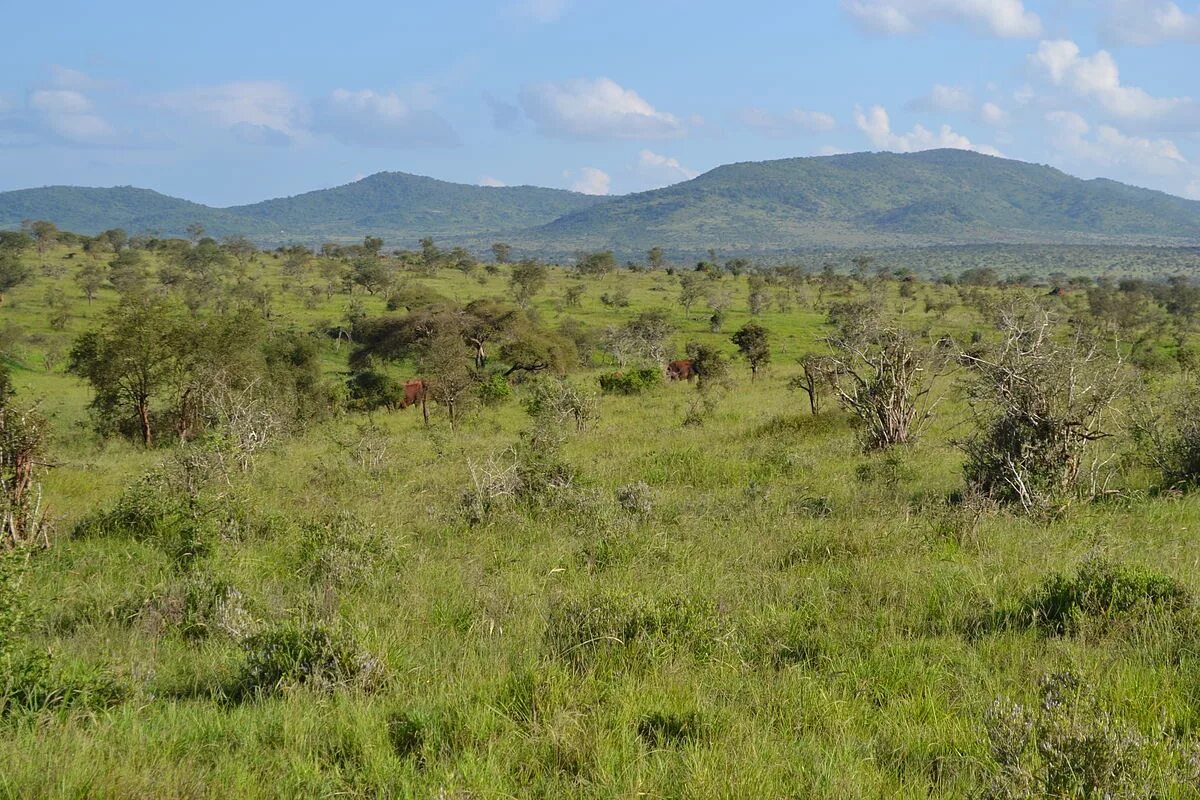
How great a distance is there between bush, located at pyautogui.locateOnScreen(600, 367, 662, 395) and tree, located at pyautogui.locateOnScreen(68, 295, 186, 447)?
49.6 ft

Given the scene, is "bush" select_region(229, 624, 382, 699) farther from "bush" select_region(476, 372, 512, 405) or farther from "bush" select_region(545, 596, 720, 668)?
"bush" select_region(476, 372, 512, 405)

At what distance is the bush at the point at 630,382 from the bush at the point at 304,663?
2707 cm

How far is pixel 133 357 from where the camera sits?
2225 cm

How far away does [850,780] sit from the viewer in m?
3.29

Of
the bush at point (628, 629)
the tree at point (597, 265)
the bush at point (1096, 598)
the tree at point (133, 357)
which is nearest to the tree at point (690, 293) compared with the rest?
the tree at point (597, 265)

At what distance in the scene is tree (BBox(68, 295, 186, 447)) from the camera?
22.2 m

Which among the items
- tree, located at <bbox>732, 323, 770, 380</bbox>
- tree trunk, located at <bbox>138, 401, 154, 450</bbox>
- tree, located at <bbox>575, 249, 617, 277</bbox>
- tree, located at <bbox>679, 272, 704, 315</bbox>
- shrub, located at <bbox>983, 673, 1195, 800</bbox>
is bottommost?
tree trunk, located at <bbox>138, 401, 154, 450</bbox>

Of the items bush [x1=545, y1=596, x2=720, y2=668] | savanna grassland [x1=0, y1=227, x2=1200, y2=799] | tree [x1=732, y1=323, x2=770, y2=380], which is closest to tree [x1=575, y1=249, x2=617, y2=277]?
tree [x1=732, y1=323, x2=770, y2=380]

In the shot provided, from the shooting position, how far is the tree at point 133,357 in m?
22.2

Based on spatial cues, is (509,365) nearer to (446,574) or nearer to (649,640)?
(446,574)

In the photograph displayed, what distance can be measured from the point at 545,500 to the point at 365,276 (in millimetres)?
67441

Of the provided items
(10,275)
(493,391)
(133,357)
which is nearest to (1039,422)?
(133,357)

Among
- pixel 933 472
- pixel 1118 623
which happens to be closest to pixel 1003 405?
pixel 933 472

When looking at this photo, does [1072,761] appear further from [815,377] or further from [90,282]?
[90,282]
